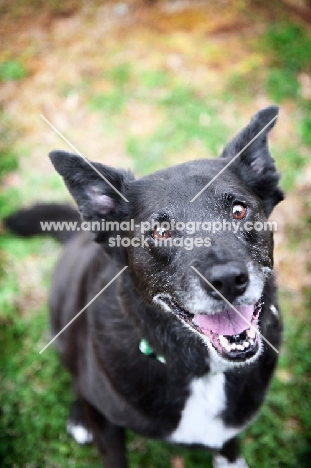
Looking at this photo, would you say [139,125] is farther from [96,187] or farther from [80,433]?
[80,433]

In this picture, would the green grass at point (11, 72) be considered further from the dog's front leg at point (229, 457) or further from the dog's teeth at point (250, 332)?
the dog's front leg at point (229, 457)

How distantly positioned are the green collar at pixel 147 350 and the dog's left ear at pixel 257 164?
108 centimetres

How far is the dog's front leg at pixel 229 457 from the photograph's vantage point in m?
3.00

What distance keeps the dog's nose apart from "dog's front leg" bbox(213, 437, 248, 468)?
160cm

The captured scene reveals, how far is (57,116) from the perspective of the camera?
556 cm

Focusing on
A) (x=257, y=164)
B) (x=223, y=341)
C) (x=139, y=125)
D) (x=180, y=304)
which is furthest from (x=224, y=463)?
(x=139, y=125)

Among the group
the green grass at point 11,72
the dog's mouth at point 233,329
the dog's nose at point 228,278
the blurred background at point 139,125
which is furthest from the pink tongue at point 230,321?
the green grass at point 11,72

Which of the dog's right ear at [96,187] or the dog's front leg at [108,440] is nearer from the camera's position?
the dog's right ear at [96,187]

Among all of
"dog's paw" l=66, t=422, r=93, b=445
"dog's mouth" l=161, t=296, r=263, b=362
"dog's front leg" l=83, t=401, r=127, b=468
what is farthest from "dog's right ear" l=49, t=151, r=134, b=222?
"dog's paw" l=66, t=422, r=93, b=445

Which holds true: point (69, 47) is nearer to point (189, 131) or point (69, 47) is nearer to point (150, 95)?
point (150, 95)

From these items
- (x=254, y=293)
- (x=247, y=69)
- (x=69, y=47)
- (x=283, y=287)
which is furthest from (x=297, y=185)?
(x=69, y=47)

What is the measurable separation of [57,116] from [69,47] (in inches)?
55.2

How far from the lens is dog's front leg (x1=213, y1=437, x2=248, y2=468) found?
2998 mm

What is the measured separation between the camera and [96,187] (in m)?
2.51
